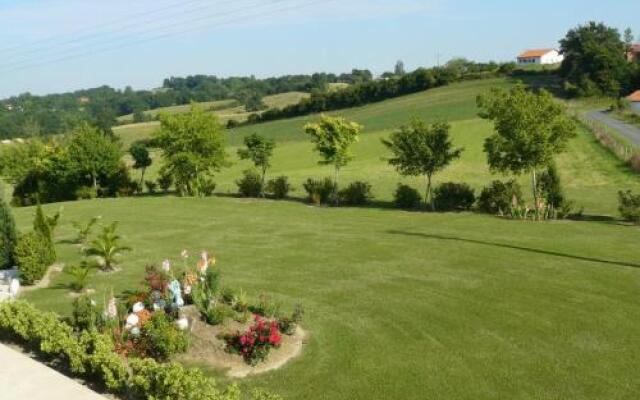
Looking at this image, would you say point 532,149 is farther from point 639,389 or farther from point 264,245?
point 639,389

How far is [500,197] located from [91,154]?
2394cm

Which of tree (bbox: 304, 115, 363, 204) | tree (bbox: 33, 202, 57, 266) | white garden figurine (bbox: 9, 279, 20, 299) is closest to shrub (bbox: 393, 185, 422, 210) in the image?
tree (bbox: 304, 115, 363, 204)

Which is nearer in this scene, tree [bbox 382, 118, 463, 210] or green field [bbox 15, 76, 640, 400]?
green field [bbox 15, 76, 640, 400]

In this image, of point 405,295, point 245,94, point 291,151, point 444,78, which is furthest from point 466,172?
point 245,94

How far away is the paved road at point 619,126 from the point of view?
52944 mm

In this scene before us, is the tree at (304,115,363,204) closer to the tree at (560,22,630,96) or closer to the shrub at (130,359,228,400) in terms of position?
the shrub at (130,359,228,400)

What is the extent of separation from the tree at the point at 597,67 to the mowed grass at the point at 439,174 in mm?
10909

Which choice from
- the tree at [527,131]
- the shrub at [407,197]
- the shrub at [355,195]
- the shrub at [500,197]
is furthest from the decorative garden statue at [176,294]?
the shrub at [355,195]

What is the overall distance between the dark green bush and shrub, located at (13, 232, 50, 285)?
50.9 ft

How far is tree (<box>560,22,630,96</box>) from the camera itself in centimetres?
8796

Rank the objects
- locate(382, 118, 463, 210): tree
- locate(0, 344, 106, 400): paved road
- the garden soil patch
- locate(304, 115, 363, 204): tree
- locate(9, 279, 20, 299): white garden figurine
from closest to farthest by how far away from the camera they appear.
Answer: locate(0, 344, 106, 400): paved road < the garden soil patch < locate(9, 279, 20, 299): white garden figurine < locate(382, 118, 463, 210): tree < locate(304, 115, 363, 204): tree

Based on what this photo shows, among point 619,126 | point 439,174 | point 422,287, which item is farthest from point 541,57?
point 422,287

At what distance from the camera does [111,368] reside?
984 cm

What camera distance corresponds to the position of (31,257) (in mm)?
16656
